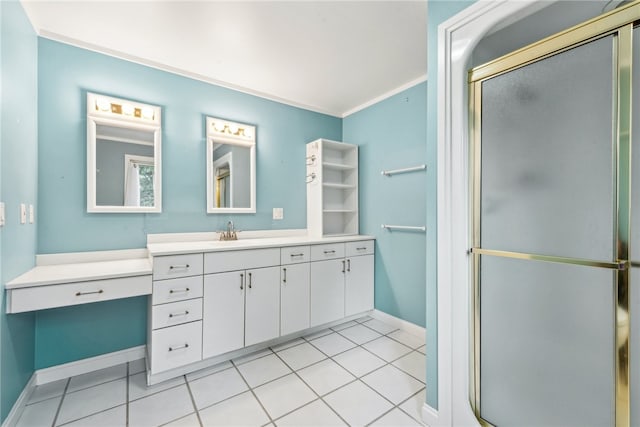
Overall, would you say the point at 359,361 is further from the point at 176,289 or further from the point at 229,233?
the point at 229,233

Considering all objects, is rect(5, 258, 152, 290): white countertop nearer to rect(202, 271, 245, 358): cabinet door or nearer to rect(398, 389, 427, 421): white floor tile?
rect(202, 271, 245, 358): cabinet door

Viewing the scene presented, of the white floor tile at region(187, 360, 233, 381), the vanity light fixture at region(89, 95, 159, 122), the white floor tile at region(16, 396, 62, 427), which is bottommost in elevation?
the white floor tile at region(187, 360, 233, 381)

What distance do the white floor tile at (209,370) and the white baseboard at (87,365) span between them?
22.8 inches

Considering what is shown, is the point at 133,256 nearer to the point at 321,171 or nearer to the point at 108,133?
the point at 108,133

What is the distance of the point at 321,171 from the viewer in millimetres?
2957

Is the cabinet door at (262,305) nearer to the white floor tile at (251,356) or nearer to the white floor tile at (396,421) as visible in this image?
the white floor tile at (251,356)

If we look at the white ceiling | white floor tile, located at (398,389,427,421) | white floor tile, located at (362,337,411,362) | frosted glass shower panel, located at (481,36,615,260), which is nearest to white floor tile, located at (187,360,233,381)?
white floor tile, located at (362,337,411,362)

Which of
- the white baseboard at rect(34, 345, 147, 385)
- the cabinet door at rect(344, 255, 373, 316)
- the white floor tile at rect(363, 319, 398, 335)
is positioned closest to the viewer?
the white baseboard at rect(34, 345, 147, 385)

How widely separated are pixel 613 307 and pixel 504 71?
3.57ft

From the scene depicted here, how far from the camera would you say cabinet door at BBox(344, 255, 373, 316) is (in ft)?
9.22

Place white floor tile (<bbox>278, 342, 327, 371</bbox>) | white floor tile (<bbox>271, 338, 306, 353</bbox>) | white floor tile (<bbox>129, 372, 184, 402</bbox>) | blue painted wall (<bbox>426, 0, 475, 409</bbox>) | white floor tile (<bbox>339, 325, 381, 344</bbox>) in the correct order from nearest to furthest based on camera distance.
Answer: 1. blue painted wall (<bbox>426, 0, 475, 409</bbox>)
2. white floor tile (<bbox>129, 372, 184, 402</bbox>)
3. white floor tile (<bbox>278, 342, 327, 371</bbox>)
4. white floor tile (<bbox>271, 338, 306, 353</bbox>)
5. white floor tile (<bbox>339, 325, 381, 344</bbox>)

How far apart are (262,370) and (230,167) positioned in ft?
6.08

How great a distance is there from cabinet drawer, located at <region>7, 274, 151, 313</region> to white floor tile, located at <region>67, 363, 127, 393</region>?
73cm

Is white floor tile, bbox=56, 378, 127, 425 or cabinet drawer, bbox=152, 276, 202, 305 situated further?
cabinet drawer, bbox=152, 276, 202, 305
